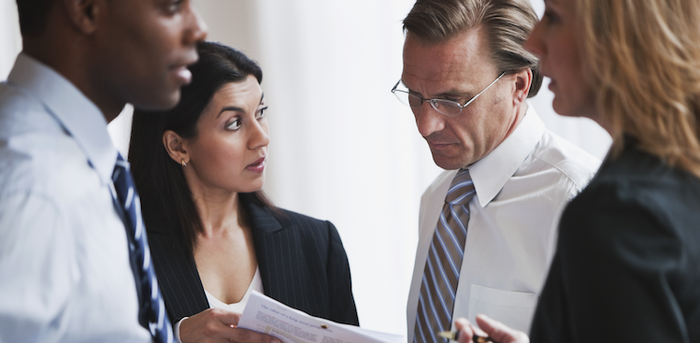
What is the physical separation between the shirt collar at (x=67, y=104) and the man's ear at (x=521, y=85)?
123 cm

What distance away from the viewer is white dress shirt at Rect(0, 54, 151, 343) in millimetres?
807

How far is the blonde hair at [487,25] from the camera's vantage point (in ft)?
5.63

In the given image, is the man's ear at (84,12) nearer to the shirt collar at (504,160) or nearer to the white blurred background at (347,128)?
the shirt collar at (504,160)

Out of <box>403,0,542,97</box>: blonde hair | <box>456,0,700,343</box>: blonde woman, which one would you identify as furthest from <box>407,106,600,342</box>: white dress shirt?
<box>456,0,700,343</box>: blonde woman

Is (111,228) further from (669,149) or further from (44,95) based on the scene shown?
(669,149)

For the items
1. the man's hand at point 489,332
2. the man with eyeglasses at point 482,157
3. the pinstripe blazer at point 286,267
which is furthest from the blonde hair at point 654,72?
the pinstripe blazer at point 286,267

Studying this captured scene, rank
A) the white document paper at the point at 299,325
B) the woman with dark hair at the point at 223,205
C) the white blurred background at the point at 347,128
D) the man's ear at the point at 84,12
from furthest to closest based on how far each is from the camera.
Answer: the white blurred background at the point at 347,128 → the woman with dark hair at the point at 223,205 → the white document paper at the point at 299,325 → the man's ear at the point at 84,12

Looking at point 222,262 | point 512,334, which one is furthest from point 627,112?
point 222,262

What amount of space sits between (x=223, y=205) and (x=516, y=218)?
1.04 meters

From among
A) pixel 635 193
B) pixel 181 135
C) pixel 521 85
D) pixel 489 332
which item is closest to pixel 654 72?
pixel 635 193

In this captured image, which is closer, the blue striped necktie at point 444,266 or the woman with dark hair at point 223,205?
the blue striped necktie at point 444,266

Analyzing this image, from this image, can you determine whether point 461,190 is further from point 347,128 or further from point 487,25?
point 347,128

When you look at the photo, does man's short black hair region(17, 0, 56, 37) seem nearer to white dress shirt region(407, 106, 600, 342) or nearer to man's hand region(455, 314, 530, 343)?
man's hand region(455, 314, 530, 343)

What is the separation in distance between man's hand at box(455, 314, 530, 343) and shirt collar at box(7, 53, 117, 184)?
2.38 ft
